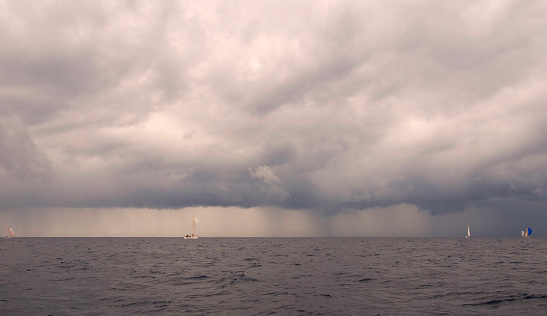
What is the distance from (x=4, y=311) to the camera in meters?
21.4

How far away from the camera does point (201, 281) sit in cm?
3516

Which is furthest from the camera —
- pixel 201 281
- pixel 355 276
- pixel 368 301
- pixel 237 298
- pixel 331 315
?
pixel 355 276

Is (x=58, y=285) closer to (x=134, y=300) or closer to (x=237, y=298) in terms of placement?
(x=134, y=300)

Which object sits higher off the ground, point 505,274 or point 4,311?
point 4,311

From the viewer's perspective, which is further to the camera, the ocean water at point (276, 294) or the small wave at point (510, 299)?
the small wave at point (510, 299)

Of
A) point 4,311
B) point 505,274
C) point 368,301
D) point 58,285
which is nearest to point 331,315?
point 368,301

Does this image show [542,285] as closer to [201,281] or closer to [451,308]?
[451,308]

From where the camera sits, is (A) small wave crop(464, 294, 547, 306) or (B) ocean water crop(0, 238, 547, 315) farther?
(A) small wave crop(464, 294, 547, 306)

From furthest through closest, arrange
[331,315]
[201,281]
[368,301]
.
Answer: [201,281] → [368,301] → [331,315]

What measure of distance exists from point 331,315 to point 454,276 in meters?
22.9

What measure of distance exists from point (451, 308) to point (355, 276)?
1618 cm

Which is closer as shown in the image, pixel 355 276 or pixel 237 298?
pixel 237 298

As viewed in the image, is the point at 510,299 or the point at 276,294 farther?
the point at 276,294

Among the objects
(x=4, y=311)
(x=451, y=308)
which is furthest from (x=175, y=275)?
(x=451, y=308)
